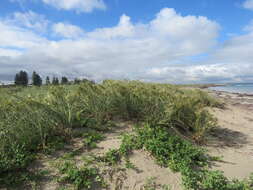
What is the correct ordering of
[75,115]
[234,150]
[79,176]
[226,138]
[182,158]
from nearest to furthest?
[79,176], [182,158], [75,115], [234,150], [226,138]

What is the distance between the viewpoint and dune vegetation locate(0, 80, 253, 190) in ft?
8.79

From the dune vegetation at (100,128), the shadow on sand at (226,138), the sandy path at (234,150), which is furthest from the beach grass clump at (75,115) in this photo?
the sandy path at (234,150)

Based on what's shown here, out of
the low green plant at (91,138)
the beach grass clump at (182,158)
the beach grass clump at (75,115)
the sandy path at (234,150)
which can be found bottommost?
the sandy path at (234,150)

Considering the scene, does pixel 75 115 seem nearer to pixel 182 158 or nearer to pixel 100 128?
pixel 100 128

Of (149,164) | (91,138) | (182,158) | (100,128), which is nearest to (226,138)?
(182,158)

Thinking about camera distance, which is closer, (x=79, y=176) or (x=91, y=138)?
(x=79, y=176)

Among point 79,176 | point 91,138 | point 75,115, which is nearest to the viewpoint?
point 79,176

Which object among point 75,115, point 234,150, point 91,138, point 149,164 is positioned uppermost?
point 75,115

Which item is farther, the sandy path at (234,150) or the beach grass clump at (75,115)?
the sandy path at (234,150)

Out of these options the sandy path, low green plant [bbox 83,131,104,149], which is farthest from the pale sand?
low green plant [bbox 83,131,104,149]

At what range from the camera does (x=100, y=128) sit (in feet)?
13.3

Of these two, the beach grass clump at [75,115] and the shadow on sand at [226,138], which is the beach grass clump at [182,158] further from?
the shadow on sand at [226,138]

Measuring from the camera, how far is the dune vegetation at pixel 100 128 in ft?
8.79

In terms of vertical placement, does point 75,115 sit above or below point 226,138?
above
